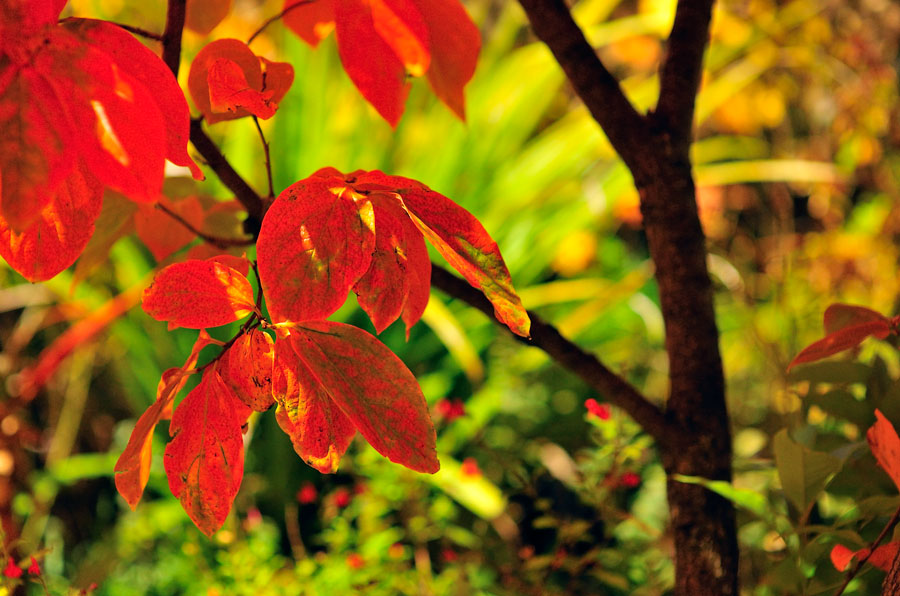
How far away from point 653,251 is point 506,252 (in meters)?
0.86

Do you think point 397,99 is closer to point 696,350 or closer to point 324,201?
point 324,201

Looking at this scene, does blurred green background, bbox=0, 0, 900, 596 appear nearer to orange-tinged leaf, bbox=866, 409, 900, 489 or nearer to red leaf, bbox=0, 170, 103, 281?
orange-tinged leaf, bbox=866, 409, 900, 489

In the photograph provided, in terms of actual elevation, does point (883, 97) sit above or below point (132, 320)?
above

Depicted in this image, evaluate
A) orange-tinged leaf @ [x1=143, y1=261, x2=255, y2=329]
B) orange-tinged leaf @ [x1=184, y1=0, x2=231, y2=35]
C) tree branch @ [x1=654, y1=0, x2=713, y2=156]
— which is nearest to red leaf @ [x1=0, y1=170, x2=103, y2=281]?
orange-tinged leaf @ [x1=143, y1=261, x2=255, y2=329]

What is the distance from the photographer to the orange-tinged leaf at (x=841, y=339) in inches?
12.9

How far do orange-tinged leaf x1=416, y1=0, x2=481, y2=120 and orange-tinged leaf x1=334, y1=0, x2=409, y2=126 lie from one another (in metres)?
0.03

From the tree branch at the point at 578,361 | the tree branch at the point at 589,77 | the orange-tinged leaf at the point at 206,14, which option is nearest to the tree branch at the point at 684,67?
the tree branch at the point at 589,77

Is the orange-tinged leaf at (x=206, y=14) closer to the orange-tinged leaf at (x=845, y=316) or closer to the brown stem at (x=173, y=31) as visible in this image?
the brown stem at (x=173, y=31)

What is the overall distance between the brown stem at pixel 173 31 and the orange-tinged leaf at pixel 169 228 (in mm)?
90

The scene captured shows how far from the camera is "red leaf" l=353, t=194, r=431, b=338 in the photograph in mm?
267

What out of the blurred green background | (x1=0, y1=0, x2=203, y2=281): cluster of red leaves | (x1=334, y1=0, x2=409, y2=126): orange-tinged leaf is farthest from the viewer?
the blurred green background

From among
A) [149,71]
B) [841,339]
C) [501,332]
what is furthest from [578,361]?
[501,332]

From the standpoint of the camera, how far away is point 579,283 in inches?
49.1

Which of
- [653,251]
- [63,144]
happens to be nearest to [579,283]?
[653,251]
